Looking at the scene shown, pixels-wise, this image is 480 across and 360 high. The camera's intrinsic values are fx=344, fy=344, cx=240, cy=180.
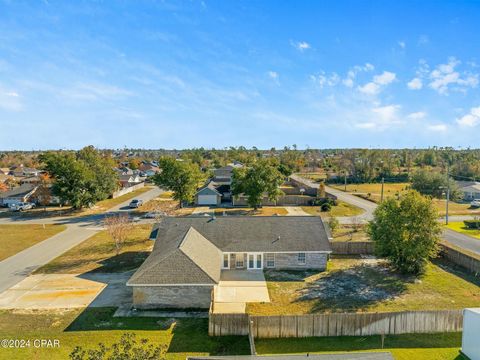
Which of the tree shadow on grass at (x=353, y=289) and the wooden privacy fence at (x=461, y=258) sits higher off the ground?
the wooden privacy fence at (x=461, y=258)

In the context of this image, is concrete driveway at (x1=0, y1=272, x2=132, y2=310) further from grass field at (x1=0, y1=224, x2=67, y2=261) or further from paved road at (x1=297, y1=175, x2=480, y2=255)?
paved road at (x1=297, y1=175, x2=480, y2=255)

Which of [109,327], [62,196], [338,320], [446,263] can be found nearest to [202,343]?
[109,327]

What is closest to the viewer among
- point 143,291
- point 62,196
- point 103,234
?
point 143,291

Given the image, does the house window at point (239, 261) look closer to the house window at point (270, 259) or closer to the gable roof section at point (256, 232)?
the gable roof section at point (256, 232)

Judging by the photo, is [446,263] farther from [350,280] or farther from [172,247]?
[172,247]

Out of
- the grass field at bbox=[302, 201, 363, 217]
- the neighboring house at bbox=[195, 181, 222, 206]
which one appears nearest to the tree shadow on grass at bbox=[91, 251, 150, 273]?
the neighboring house at bbox=[195, 181, 222, 206]

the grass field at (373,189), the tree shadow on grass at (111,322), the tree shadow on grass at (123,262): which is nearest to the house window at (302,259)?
Result: the tree shadow on grass at (111,322)
